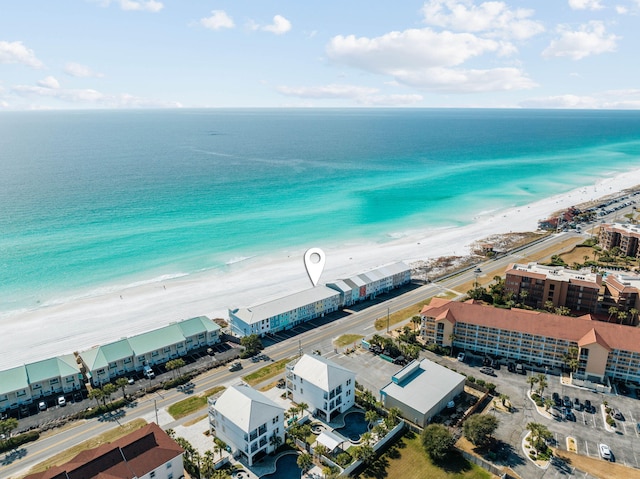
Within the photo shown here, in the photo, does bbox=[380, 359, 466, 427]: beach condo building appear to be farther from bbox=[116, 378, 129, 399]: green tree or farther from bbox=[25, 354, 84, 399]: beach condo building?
bbox=[25, 354, 84, 399]: beach condo building

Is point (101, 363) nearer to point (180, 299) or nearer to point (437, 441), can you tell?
point (180, 299)

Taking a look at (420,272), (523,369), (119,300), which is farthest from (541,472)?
(119,300)

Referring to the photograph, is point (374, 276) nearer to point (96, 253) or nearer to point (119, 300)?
point (119, 300)

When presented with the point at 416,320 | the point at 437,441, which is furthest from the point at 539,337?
the point at 437,441

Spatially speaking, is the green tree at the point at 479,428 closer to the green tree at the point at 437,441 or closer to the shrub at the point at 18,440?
the green tree at the point at 437,441

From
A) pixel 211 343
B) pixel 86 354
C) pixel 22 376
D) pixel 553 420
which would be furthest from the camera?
pixel 211 343

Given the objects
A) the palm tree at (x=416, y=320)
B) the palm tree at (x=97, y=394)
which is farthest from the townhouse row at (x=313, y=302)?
the palm tree at (x=97, y=394)
